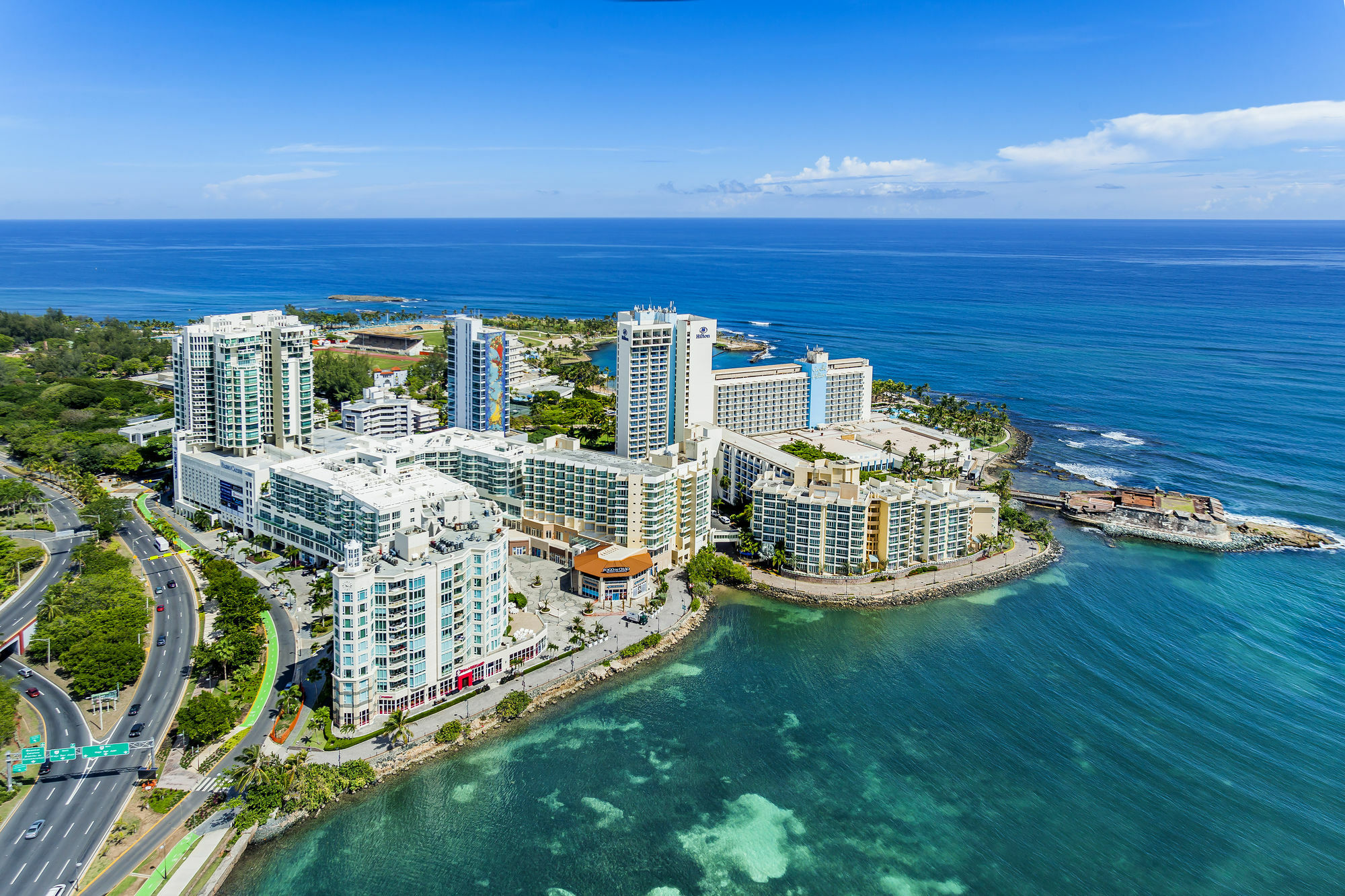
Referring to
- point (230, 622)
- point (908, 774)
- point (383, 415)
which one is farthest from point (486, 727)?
point (383, 415)

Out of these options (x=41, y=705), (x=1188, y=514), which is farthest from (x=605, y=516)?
(x=1188, y=514)

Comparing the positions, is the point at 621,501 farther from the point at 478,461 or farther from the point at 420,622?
the point at 420,622

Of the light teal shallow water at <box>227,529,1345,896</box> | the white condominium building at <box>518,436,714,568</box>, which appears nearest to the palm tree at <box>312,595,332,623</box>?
the white condominium building at <box>518,436,714,568</box>

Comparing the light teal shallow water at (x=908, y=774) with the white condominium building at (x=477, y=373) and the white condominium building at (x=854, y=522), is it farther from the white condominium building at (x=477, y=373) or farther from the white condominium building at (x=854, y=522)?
the white condominium building at (x=477, y=373)

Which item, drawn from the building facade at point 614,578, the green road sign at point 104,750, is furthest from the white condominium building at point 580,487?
Answer: the green road sign at point 104,750

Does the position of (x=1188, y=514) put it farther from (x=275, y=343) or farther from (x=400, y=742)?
(x=275, y=343)
